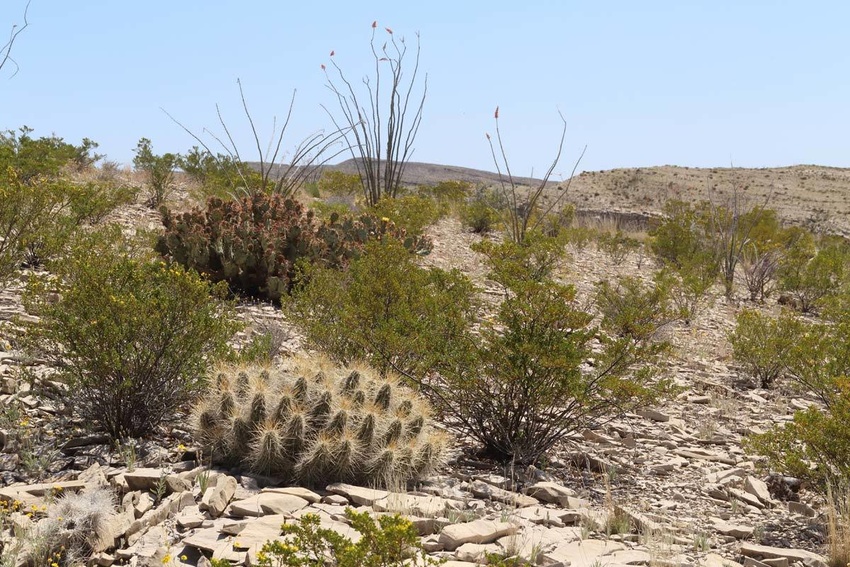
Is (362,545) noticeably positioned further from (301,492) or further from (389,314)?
(389,314)

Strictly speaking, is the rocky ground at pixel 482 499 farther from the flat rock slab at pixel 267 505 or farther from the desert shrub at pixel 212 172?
the desert shrub at pixel 212 172

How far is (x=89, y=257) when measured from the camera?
21.1ft

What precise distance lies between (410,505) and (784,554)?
1997 mm

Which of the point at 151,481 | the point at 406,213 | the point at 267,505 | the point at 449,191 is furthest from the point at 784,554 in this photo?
the point at 449,191

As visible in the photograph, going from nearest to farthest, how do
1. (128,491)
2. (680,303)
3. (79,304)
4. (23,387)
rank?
(128,491) → (79,304) → (23,387) → (680,303)

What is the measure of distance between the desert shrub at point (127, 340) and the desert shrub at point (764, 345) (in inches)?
227

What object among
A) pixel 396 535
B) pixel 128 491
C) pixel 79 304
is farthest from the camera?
pixel 79 304

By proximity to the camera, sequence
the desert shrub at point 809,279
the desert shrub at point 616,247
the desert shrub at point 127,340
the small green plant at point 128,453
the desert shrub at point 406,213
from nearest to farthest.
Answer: the small green plant at point 128,453
the desert shrub at point 127,340
the desert shrub at point 809,279
the desert shrub at point 406,213
the desert shrub at point 616,247

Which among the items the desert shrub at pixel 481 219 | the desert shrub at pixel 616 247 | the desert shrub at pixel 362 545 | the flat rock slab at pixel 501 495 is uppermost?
the desert shrub at pixel 481 219

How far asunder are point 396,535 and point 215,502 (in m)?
1.74

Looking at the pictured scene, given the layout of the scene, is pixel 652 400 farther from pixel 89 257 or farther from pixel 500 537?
pixel 89 257

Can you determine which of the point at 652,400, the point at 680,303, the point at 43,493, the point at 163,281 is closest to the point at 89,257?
the point at 163,281

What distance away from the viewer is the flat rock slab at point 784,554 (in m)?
4.50

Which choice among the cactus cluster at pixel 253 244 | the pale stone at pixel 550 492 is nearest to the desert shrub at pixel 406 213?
the cactus cluster at pixel 253 244
